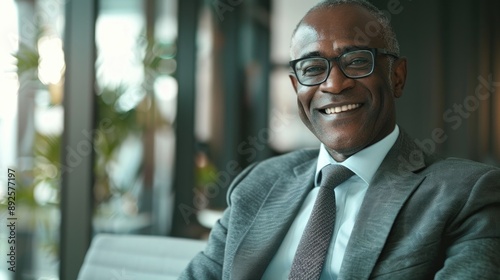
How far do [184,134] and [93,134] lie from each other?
138 centimetres

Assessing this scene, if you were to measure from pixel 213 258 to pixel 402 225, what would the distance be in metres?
0.54

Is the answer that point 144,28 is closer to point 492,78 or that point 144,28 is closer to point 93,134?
point 93,134

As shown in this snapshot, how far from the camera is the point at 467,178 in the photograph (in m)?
1.17

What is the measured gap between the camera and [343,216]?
134 centimetres

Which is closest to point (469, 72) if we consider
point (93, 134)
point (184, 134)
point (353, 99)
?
point (184, 134)

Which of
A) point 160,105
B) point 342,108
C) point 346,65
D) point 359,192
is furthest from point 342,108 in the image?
point 160,105

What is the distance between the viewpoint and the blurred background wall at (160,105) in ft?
8.78

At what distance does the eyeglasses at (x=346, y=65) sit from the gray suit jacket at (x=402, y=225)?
213 mm

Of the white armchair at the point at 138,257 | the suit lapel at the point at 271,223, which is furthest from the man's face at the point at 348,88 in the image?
the white armchair at the point at 138,257

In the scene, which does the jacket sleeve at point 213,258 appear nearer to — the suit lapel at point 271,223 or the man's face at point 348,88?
the suit lapel at point 271,223

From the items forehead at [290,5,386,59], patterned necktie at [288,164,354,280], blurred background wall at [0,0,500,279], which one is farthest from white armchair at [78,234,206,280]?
blurred background wall at [0,0,500,279]

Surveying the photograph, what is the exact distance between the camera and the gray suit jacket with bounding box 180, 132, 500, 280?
3.60ft

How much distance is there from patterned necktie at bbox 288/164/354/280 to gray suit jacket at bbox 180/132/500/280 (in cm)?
9

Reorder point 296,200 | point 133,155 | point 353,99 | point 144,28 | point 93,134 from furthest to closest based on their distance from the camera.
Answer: point 144,28 → point 133,155 → point 93,134 → point 296,200 → point 353,99
